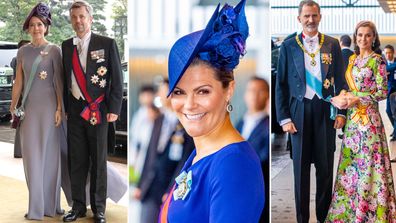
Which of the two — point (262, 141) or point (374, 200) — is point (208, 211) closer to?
point (262, 141)

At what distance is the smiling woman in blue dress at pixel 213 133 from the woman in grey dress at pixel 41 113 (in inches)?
91.3

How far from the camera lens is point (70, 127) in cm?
388

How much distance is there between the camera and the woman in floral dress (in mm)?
3131

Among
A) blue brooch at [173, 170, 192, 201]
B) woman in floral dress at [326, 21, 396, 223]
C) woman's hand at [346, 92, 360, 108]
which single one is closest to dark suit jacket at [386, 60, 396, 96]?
woman in floral dress at [326, 21, 396, 223]

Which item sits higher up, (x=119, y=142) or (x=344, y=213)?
(x=119, y=142)

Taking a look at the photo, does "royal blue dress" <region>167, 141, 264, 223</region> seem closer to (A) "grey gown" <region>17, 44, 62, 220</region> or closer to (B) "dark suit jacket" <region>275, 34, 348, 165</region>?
(B) "dark suit jacket" <region>275, 34, 348, 165</region>

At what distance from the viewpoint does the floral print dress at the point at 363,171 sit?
3158 millimetres

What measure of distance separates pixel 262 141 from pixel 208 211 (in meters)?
0.53

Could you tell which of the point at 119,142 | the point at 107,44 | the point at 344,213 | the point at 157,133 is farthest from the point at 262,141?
the point at 119,142

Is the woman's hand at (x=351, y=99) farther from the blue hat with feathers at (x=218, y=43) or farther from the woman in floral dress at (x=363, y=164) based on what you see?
the blue hat with feathers at (x=218, y=43)

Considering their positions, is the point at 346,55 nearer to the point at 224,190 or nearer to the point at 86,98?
the point at 86,98

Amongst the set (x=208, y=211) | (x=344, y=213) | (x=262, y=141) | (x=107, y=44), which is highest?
(x=107, y=44)

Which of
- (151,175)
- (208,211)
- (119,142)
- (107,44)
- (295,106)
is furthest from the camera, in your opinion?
(119,142)

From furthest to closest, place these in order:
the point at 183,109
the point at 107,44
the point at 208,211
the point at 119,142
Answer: the point at 119,142, the point at 107,44, the point at 183,109, the point at 208,211
